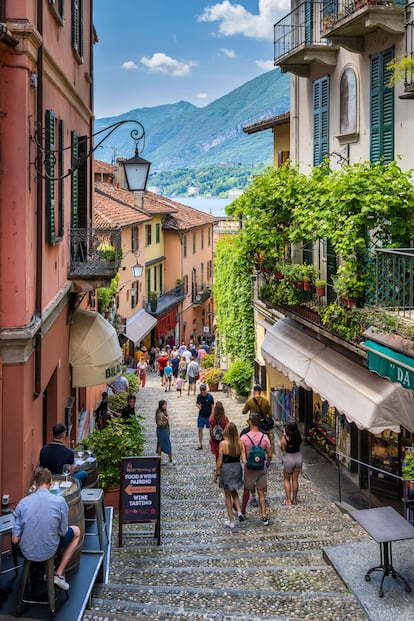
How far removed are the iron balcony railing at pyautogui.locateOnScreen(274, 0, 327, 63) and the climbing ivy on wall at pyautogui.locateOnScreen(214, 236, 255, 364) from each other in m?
6.39

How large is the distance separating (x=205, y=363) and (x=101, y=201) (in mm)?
10138

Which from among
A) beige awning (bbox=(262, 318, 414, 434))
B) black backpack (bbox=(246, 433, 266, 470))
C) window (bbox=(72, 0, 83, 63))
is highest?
window (bbox=(72, 0, 83, 63))

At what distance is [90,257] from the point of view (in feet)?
46.1

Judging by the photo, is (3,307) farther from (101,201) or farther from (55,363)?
(101,201)

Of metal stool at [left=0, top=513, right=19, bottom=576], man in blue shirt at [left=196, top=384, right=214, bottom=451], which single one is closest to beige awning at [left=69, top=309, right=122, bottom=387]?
man in blue shirt at [left=196, top=384, right=214, bottom=451]

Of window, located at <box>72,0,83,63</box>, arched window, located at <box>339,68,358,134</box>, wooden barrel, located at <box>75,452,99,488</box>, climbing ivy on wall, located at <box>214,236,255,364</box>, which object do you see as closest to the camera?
wooden barrel, located at <box>75,452,99,488</box>

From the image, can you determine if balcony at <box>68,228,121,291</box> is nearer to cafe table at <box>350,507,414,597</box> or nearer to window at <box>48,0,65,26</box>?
window at <box>48,0,65,26</box>

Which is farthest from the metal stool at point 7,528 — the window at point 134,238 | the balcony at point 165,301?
the balcony at point 165,301

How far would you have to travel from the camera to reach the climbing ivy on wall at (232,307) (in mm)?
25422

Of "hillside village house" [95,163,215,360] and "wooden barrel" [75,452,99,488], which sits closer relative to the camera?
"wooden barrel" [75,452,99,488]

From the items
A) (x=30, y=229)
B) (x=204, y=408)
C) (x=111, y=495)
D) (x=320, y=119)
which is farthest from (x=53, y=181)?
(x=320, y=119)

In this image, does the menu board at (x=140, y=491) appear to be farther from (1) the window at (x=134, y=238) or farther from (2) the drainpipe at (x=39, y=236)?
(1) the window at (x=134, y=238)

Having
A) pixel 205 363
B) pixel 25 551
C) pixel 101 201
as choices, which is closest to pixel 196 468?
pixel 25 551

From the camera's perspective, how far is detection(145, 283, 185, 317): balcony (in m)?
45.7
